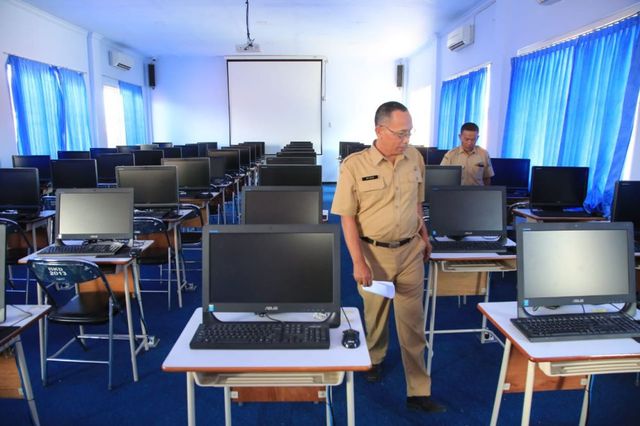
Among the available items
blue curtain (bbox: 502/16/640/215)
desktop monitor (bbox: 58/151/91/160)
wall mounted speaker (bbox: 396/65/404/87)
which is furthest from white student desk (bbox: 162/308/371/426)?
wall mounted speaker (bbox: 396/65/404/87)

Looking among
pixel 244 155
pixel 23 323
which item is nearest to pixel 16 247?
pixel 23 323

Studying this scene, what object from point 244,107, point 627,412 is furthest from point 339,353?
point 244,107

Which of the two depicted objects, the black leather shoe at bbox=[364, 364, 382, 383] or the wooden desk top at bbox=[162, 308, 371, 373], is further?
the black leather shoe at bbox=[364, 364, 382, 383]

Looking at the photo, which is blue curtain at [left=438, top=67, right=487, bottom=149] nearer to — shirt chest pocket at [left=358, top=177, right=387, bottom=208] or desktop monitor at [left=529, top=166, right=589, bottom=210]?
desktop monitor at [left=529, top=166, right=589, bottom=210]

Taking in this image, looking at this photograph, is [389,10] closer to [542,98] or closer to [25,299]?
[542,98]

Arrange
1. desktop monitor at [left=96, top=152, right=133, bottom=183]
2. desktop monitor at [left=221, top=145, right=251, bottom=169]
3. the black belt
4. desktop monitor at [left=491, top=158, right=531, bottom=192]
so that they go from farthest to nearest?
desktop monitor at [left=221, top=145, right=251, bottom=169] → desktop monitor at [left=96, top=152, right=133, bottom=183] → desktop monitor at [left=491, top=158, right=531, bottom=192] → the black belt

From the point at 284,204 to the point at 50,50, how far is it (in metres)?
7.16

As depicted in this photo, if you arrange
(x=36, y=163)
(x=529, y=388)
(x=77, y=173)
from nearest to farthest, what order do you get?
1. (x=529, y=388)
2. (x=77, y=173)
3. (x=36, y=163)

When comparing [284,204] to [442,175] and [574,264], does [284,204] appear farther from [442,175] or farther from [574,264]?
[442,175]

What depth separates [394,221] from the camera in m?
2.21

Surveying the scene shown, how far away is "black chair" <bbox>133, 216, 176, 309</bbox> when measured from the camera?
335cm

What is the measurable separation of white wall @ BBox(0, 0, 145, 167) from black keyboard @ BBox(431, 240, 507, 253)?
6536 millimetres

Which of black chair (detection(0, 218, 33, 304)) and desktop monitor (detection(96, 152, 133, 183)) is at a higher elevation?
desktop monitor (detection(96, 152, 133, 183))

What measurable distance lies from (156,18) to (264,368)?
761 centimetres
